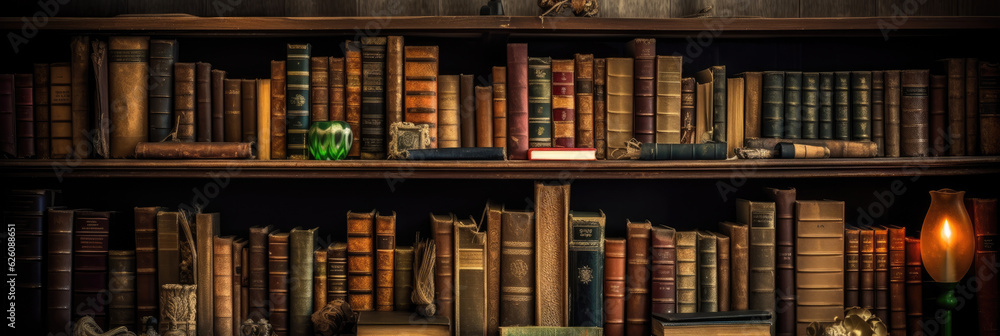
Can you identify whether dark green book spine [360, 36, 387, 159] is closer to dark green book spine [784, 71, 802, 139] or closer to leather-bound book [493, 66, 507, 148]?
leather-bound book [493, 66, 507, 148]

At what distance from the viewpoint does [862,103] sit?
2.21 m

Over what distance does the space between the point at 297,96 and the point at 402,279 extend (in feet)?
2.06

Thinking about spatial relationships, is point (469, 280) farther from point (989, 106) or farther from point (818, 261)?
point (989, 106)

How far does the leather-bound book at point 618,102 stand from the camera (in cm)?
216

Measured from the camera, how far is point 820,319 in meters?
2.18

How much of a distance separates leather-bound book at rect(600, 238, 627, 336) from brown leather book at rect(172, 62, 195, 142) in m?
1.29

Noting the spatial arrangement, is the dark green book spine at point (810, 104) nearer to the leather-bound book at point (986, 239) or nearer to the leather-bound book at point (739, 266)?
the leather-bound book at point (739, 266)

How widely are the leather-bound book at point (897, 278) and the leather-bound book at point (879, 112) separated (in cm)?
26

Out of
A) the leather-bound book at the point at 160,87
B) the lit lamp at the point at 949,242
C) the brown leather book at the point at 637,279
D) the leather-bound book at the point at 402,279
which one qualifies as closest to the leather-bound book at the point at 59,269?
the leather-bound book at the point at 160,87

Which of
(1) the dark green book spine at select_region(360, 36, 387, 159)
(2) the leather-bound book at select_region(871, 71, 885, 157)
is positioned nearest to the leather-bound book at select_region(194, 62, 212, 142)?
(1) the dark green book spine at select_region(360, 36, 387, 159)

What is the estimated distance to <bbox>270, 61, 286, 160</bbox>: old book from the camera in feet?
6.97

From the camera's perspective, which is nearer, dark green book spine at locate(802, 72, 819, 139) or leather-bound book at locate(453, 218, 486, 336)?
leather-bound book at locate(453, 218, 486, 336)

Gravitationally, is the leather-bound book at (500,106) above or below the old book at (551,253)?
above

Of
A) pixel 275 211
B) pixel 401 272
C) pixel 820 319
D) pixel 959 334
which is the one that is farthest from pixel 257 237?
pixel 959 334
